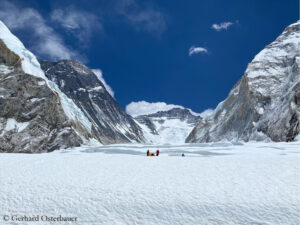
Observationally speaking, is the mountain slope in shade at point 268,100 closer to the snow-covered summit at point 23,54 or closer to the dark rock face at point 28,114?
the dark rock face at point 28,114

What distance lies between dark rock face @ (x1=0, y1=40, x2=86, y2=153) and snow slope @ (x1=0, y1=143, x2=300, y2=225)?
5303cm

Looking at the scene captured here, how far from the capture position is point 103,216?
8.94m

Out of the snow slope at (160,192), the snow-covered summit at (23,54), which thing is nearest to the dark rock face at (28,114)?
the snow-covered summit at (23,54)

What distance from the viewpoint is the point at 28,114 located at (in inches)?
2729

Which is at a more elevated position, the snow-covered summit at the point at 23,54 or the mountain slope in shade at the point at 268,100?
the snow-covered summit at the point at 23,54

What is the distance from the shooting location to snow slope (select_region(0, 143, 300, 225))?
8.87 metres

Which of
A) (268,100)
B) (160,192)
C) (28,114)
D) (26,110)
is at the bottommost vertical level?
(160,192)

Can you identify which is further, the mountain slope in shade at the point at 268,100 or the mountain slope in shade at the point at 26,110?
the mountain slope in shade at the point at 26,110

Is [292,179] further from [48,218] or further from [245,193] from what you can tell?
[48,218]

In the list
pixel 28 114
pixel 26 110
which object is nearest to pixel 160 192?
pixel 28 114

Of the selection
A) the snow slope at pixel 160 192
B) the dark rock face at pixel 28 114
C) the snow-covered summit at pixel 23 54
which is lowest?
the snow slope at pixel 160 192

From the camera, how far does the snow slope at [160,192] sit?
8.87 metres

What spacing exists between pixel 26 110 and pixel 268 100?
212ft

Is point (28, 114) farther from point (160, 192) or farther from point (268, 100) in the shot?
point (160, 192)
